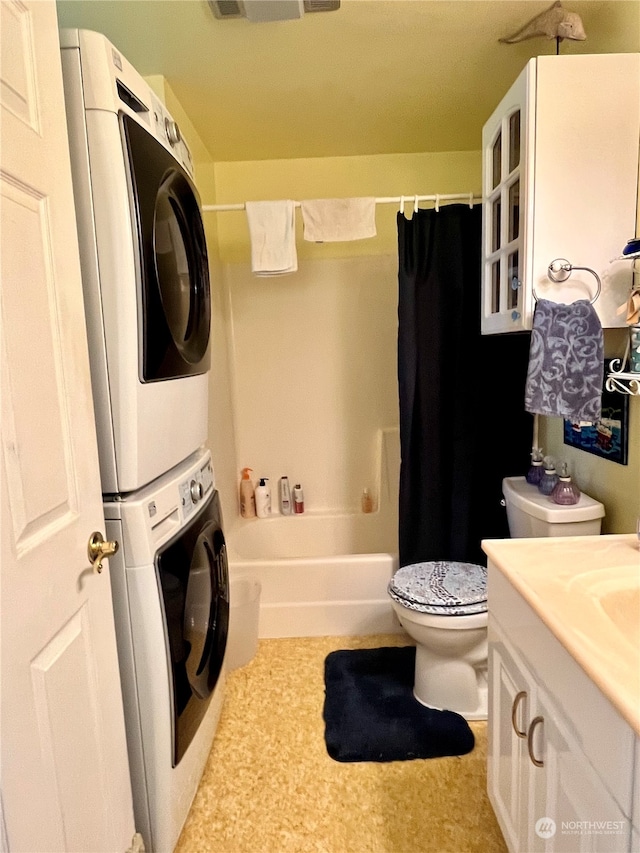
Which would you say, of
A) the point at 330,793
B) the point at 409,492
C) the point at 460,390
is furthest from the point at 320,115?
the point at 330,793

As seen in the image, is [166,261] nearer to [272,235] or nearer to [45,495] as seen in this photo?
[45,495]

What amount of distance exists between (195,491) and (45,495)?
24.9 inches

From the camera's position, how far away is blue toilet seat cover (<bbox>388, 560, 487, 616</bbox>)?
5.82 ft

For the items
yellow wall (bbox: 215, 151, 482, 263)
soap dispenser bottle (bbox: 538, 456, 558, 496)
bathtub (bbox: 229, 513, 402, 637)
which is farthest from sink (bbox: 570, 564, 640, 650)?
yellow wall (bbox: 215, 151, 482, 263)

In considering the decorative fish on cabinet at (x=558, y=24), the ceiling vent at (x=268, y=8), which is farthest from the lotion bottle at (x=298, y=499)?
the decorative fish on cabinet at (x=558, y=24)

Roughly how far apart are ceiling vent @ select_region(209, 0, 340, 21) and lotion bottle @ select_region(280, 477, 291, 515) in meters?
2.05

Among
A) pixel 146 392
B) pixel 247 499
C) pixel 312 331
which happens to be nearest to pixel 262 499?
pixel 247 499

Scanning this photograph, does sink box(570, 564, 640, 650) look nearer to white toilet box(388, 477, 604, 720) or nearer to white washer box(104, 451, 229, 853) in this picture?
white toilet box(388, 477, 604, 720)

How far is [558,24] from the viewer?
1469mm

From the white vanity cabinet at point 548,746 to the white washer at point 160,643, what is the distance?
2.57ft

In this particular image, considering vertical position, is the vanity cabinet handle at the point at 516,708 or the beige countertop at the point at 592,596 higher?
the beige countertop at the point at 592,596

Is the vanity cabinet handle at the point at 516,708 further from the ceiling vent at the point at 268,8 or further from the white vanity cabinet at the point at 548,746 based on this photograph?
the ceiling vent at the point at 268,8

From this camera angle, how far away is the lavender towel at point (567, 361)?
4.78ft

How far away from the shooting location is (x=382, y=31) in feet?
5.19
